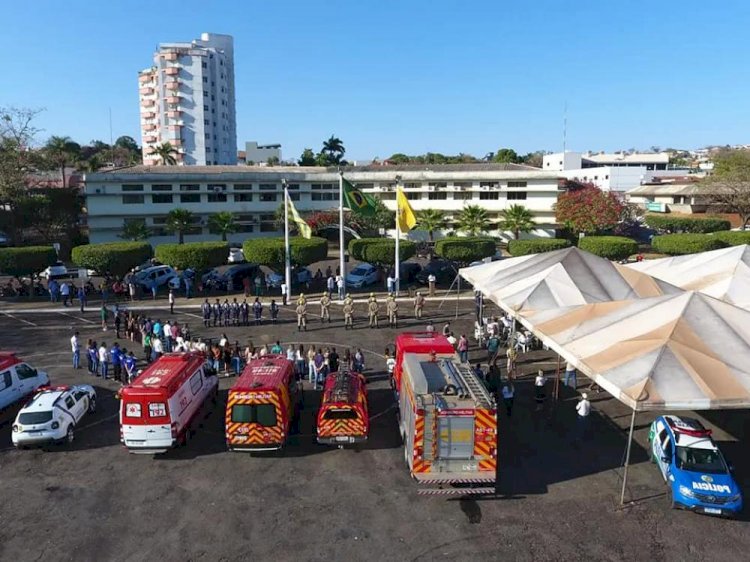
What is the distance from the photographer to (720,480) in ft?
41.7

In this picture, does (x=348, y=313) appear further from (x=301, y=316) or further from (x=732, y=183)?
(x=732, y=183)

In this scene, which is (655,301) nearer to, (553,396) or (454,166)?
(553,396)

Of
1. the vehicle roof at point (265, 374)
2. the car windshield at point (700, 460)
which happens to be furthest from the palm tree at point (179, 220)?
the car windshield at point (700, 460)

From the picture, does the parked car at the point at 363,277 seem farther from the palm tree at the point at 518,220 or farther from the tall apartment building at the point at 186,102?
the tall apartment building at the point at 186,102

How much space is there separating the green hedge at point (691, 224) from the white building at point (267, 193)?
46.2 feet

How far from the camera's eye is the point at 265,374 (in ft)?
54.6

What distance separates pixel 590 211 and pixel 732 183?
19406 millimetres

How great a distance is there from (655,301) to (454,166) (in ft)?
187

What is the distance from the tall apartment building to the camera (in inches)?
4392

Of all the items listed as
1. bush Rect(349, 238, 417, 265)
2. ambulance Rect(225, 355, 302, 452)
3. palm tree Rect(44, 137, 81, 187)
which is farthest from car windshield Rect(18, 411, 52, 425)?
palm tree Rect(44, 137, 81, 187)

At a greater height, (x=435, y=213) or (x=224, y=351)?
(x=435, y=213)

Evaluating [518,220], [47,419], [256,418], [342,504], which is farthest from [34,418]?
[518,220]

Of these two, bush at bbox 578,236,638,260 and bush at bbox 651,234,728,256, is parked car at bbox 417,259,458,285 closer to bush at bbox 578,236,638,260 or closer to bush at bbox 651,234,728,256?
bush at bbox 578,236,638,260

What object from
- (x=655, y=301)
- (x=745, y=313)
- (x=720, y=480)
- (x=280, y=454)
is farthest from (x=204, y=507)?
(x=745, y=313)
